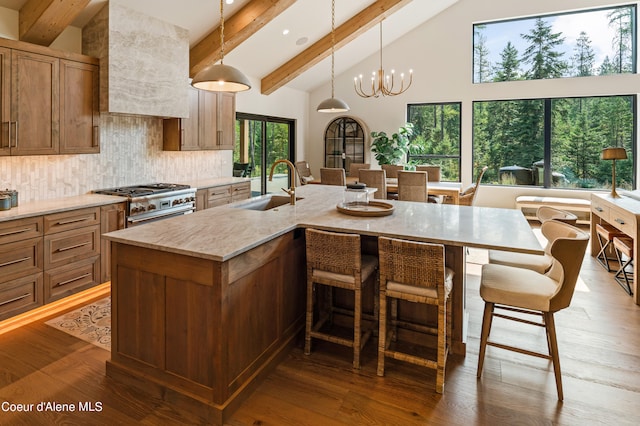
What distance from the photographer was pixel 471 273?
440 centimetres

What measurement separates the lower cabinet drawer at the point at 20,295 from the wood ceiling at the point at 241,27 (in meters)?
2.19

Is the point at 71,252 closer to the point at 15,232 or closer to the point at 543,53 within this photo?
the point at 15,232

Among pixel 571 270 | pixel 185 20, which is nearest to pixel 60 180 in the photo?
pixel 185 20

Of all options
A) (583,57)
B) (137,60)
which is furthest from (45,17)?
(583,57)

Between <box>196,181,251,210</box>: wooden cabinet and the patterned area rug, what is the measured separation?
1933 millimetres

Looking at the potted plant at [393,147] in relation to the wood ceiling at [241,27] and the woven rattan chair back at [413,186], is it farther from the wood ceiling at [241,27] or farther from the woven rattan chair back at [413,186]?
the woven rattan chair back at [413,186]

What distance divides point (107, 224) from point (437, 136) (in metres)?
6.78

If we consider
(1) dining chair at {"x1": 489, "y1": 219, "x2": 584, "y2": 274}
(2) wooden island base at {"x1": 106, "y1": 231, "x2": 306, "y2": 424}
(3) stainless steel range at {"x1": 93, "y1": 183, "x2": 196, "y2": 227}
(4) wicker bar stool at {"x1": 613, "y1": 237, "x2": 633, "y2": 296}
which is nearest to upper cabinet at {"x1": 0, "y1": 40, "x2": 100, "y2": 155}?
(3) stainless steel range at {"x1": 93, "y1": 183, "x2": 196, "y2": 227}

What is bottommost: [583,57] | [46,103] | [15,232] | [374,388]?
[374,388]

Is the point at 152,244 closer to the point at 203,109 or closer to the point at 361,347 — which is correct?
the point at 361,347

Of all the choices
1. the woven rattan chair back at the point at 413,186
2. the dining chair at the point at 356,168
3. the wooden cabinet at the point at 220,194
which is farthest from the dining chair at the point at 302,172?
the woven rattan chair back at the point at 413,186

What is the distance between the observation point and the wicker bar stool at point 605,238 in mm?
→ 4281

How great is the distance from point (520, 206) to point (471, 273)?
360 cm

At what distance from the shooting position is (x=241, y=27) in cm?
493
